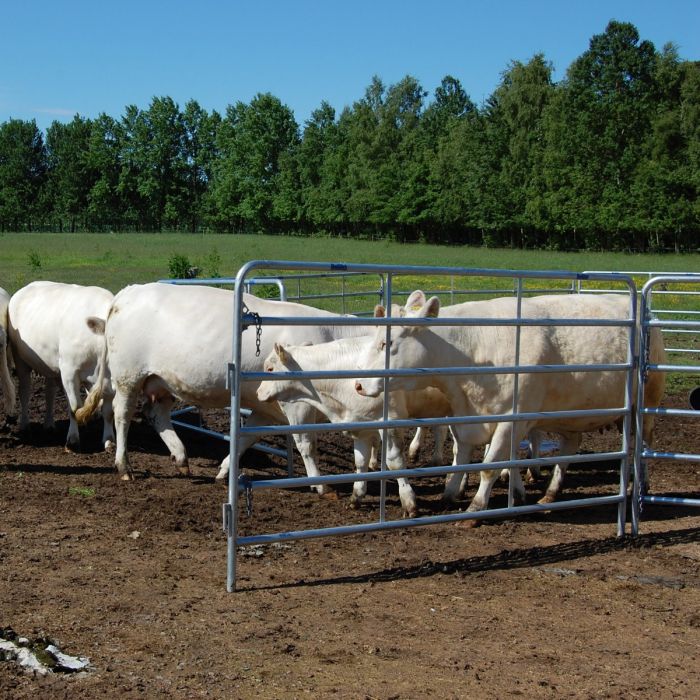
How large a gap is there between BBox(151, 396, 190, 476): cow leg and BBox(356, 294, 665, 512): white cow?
2739 millimetres

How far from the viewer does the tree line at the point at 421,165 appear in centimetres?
6981

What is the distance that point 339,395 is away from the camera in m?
8.13

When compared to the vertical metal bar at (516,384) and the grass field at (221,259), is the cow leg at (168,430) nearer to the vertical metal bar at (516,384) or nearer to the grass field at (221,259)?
the vertical metal bar at (516,384)

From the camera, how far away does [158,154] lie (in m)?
117

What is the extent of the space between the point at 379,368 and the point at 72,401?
485 cm

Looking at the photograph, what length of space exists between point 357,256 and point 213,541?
5486cm

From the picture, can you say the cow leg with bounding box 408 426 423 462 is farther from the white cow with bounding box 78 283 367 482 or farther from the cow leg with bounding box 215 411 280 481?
the cow leg with bounding box 215 411 280 481

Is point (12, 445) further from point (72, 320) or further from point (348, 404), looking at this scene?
point (348, 404)

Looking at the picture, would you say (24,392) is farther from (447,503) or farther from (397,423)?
(397,423)

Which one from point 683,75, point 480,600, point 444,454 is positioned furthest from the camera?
point 683,75

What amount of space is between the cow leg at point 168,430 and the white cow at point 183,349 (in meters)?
0.01

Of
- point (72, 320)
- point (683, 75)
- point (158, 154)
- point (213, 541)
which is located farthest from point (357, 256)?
point (158, 154)

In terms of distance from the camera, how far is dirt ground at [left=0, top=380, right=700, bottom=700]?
4352 millimetres

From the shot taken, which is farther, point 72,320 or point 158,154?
point 158,154
